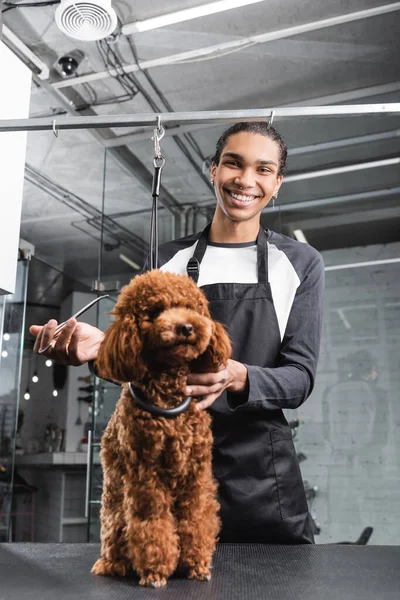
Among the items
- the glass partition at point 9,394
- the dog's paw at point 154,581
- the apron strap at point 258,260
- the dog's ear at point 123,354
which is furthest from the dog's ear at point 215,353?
the glass partition at point 9,394

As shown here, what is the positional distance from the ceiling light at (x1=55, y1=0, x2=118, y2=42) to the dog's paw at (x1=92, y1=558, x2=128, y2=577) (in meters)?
2.50

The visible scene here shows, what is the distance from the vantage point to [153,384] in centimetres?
92

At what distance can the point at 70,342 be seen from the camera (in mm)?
1144

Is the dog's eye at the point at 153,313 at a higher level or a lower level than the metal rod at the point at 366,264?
lower

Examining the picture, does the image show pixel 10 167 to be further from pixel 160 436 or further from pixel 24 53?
pixel 24 53

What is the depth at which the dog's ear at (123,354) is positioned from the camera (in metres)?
0.89

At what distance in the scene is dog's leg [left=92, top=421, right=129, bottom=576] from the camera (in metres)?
0.97

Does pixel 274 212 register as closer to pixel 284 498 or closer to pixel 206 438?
pixel 284 498

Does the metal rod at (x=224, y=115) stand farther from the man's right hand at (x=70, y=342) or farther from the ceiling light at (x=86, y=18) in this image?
the ceiling light at (x=86, y=18)

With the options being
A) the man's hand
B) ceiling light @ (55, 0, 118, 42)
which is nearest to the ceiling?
ceiling light @ (55, 0, 118, 42)

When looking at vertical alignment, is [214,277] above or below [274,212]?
below

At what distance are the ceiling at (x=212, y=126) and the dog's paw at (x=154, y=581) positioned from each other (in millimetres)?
2815

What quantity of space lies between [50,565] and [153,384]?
46cm

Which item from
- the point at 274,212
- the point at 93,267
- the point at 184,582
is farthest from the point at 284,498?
the point at 93,267
